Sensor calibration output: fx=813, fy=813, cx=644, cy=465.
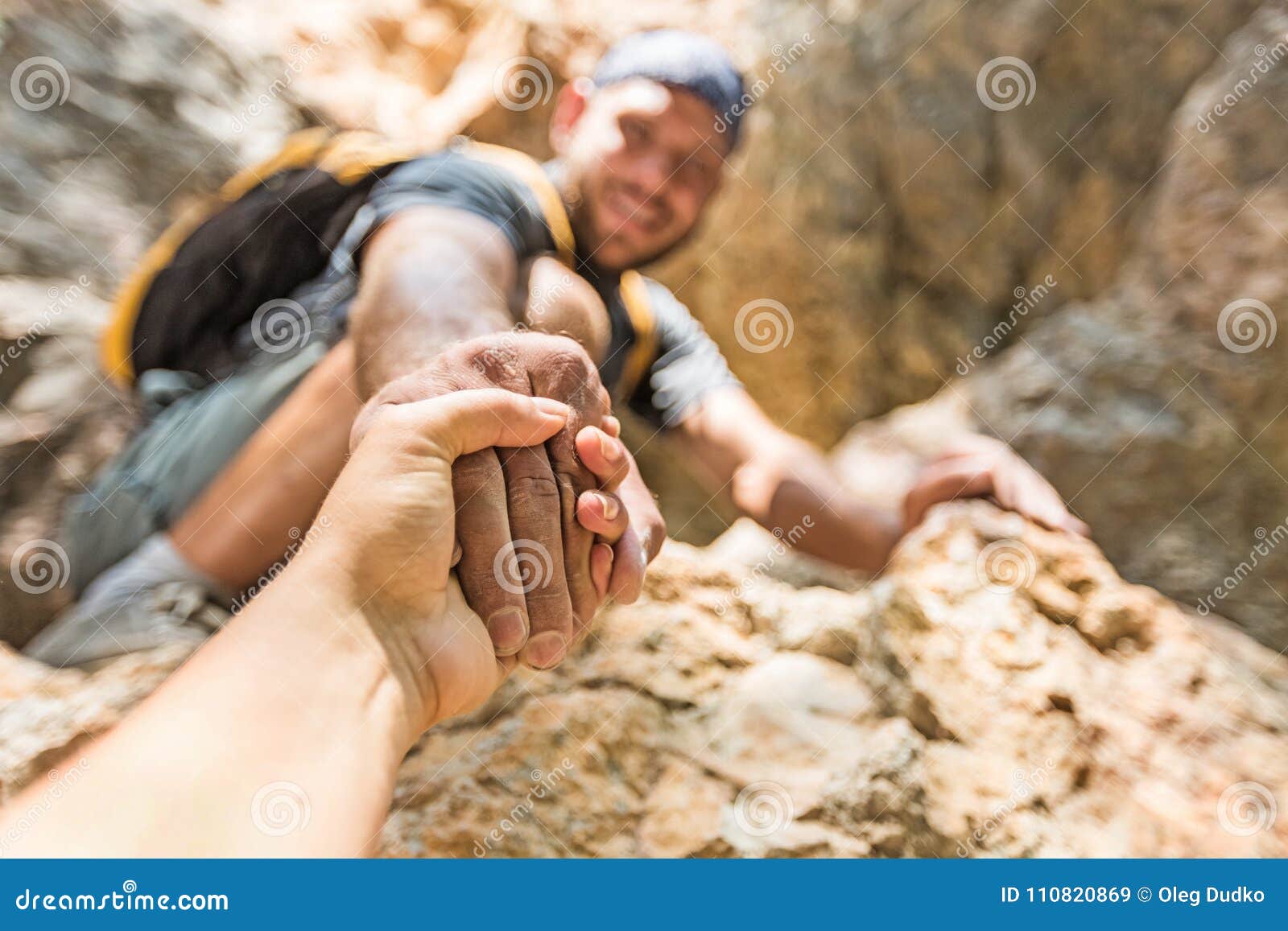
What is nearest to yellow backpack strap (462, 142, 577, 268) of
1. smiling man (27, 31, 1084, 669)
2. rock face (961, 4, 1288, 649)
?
smiling man (27, 31, 1084, 669)

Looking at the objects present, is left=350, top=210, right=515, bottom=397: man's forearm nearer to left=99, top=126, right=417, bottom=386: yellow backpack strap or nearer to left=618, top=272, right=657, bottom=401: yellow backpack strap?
left=99, top=126, right=417, bottom=386: yellow backpack strap

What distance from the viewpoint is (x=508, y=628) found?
752 millimetres

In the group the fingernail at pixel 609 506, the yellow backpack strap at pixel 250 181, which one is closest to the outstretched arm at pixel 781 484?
the fingernail at pixel 609 506

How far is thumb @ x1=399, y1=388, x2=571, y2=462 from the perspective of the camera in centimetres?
69

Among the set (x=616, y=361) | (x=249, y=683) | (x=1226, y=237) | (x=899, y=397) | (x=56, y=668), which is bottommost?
(x=56, y=668)

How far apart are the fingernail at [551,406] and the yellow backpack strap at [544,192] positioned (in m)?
0.40

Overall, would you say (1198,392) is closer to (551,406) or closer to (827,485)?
(827,485)

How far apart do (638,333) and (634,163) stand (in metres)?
0.25

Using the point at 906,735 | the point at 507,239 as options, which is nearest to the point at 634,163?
the point at 507,239

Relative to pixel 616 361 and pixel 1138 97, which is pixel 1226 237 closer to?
pixel 1138 97

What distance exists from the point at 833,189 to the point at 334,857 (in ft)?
6.50

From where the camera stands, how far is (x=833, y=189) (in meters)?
2.14

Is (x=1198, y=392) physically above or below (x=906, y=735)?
above

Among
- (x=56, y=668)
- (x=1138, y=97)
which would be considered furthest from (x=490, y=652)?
(x=1138, y=97)
